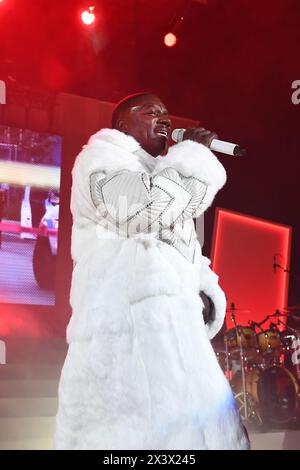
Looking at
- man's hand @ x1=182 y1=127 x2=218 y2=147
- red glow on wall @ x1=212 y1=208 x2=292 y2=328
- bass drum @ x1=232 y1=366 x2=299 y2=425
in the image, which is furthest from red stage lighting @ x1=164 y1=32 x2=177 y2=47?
man's hand @ x1=182 y1=127 x2=218 y2=147

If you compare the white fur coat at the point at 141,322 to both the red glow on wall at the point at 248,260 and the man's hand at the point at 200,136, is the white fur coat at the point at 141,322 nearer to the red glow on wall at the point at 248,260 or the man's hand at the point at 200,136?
the man's hand at the point at 200,136

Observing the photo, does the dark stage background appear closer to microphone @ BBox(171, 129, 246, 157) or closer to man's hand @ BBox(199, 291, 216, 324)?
microphone @ BBox(171, 129, 246, 157)

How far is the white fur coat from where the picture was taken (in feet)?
4.14

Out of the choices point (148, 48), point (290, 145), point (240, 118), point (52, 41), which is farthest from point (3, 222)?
point (290, 145)

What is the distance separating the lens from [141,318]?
130cm

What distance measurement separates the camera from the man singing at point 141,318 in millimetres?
1263

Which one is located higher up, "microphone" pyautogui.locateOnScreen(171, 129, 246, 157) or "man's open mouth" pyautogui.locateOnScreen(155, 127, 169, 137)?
"man's open mouth" pyautogui.locateOnScreen(155, 127, 169, 137)

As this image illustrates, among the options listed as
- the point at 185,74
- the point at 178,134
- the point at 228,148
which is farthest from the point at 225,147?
the point at 185,74

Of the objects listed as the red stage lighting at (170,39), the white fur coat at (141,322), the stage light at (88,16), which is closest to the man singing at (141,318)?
the white fur coat at (141,322)

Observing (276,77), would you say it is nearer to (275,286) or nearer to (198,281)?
(275,286)

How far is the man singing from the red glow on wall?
5018 mm

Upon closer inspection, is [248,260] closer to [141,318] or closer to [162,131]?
[162,131]

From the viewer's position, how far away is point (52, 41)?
523 cm

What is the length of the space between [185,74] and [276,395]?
320 centimetres
